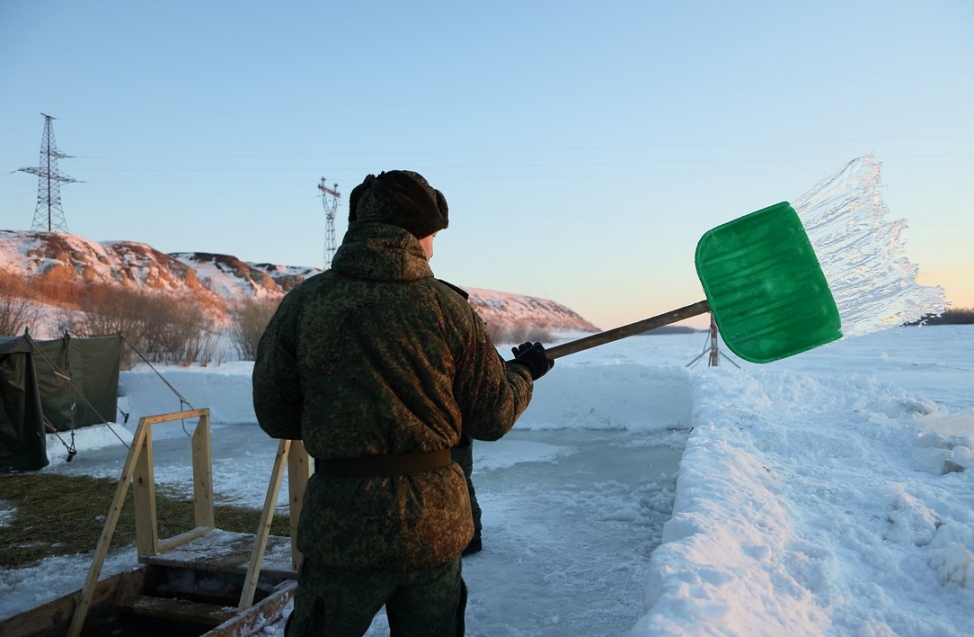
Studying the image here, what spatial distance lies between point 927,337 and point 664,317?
2941cm

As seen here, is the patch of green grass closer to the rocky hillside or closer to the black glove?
the black glove

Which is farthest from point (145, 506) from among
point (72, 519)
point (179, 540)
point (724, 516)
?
point (724, 516)

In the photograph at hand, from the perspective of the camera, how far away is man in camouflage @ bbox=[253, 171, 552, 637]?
164cm

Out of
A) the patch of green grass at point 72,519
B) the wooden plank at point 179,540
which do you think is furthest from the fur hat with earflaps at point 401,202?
the patch of green grass at point 72,519

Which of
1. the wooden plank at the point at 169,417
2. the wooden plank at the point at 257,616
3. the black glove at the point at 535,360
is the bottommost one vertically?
the wooden plank at the point at 257,616

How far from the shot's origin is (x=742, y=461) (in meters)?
4.20

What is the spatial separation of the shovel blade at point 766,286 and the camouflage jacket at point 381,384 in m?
1.30

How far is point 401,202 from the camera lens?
1.75 meters

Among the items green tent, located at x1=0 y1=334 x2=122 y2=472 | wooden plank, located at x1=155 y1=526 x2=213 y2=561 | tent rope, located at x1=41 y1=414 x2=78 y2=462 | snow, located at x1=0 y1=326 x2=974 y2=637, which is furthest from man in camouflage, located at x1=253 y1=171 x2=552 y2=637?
tent rope, located at x1=41 y1=414 x2=78 y2=462

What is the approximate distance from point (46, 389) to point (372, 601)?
32.6ft

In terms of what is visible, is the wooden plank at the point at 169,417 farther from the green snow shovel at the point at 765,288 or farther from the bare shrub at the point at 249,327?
the bare shrub at the point at 249,327

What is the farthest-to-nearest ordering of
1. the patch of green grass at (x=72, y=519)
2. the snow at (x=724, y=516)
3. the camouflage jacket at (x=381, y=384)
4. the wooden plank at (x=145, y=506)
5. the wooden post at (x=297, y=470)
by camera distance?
the patch of green grass at (x=72, y=519)
the wooden plank at (x=145, y=506)
the wooden post at (x=297, y=470)
the snow at (x=724, y=516)
the camouflage jacket at (x=381, y=384)

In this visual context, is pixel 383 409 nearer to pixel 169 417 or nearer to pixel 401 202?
Result: pixel 401 202

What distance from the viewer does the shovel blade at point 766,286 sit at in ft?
8.66
